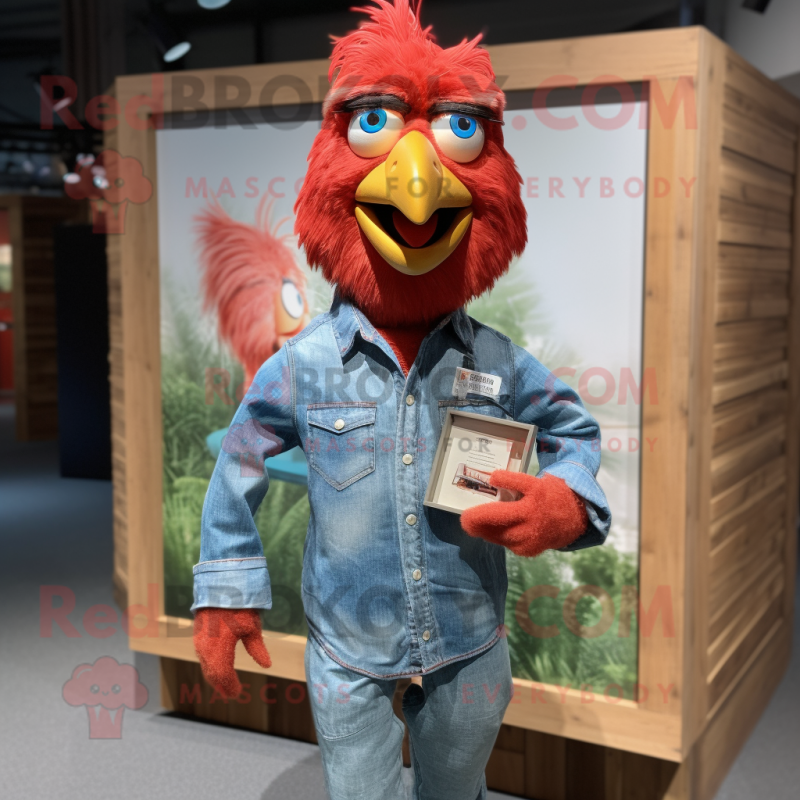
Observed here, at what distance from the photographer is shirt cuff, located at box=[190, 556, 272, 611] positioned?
1.50 m

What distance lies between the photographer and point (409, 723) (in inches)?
63.4

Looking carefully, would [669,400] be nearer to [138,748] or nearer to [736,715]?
[736,715]

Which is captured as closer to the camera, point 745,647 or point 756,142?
point 756,142

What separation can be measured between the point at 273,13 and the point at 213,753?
3886mm

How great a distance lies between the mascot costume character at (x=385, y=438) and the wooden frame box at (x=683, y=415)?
66 centimetres

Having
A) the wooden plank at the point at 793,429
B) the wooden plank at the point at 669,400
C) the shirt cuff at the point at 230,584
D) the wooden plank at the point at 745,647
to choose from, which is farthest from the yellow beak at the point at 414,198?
the wooden plank at the point at 793,429

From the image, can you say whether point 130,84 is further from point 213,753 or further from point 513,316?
point 213,753

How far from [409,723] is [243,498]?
48 cm

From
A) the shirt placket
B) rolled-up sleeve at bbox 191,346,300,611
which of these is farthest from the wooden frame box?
rolled-up sleeve at bbox 191,346,300,611

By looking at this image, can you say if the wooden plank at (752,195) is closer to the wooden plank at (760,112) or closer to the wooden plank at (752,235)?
the wooden plank at (752,235)

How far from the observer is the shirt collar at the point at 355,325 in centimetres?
152

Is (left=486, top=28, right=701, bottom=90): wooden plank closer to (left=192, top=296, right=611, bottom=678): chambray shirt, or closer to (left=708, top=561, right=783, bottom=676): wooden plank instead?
(left=192, top=296, right=611, bottom=678): chambray shirt

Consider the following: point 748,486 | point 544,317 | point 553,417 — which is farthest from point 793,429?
point 553,417

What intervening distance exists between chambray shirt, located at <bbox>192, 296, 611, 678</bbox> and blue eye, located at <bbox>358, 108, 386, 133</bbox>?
289mm
